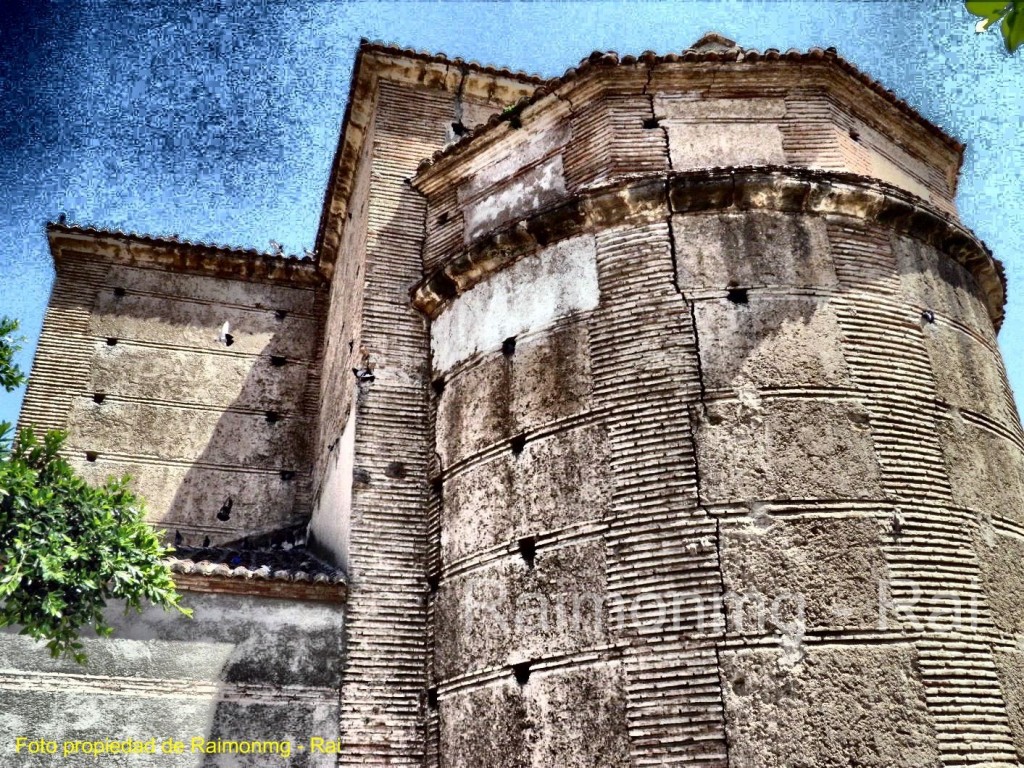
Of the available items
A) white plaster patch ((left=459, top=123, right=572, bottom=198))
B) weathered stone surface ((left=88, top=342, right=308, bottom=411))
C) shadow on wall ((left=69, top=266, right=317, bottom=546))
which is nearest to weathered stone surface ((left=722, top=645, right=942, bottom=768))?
white plaster patch ((left=459, top=123, right=572, bottom=198))

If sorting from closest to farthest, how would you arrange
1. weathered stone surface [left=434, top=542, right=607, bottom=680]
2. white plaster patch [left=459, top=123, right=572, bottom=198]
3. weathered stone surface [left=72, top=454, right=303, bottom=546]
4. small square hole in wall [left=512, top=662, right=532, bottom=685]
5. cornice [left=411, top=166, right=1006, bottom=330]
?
weathered stone surface [left=434, top=542, right=607, bottom=680] → small square hole in wall [left=512, top=662, right=532, bottom=685] → cornice [left=411, top=166, right=1006, bottom=330] → white plaster patch [left=459, top=123, right=572, bottom=198] → weathered stone surface [left=72, top=454, right=303, bottom=546]

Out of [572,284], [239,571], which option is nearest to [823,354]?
[572,284]

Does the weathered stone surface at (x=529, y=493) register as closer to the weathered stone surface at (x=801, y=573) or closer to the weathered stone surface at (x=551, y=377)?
the weathered stone surface at (x=551, y=377)

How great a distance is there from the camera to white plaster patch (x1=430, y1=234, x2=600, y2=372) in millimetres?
7695

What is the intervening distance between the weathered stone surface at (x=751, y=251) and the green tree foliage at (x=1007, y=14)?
546 cm

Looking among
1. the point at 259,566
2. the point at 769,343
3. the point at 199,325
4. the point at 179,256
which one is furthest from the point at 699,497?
the point at 179,256

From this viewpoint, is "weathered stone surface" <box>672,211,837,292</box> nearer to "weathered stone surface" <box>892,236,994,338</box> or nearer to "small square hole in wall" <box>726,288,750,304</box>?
"small square hole in wall" <box>726,288,750,304</box>

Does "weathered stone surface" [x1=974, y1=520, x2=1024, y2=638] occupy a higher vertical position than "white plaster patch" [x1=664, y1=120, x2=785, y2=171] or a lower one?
lower

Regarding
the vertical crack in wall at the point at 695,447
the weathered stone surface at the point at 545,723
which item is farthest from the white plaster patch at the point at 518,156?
the weathered stone surface at the point at 545,723

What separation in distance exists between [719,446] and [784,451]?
19.5 inches

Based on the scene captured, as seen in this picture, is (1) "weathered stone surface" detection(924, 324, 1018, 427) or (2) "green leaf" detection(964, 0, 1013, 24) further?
(1) "weathered stone surface" detection(924, 324, 1018, 427)

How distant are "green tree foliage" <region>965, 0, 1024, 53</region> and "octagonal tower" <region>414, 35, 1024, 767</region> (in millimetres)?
4885

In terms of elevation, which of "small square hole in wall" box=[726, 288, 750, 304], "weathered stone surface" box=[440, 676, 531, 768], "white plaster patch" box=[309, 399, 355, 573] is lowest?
"weathered stone surface" box=[440, 676, 531, 768]

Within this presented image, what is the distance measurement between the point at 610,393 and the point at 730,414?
1.01 m
